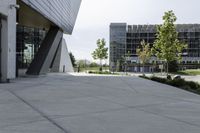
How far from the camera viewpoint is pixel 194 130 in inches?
271

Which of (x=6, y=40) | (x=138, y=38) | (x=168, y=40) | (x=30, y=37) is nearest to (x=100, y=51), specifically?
(x=30, y=37)

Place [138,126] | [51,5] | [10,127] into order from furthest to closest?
[51,5]
[138,126]
[10,127]

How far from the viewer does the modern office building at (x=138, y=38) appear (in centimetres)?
11514

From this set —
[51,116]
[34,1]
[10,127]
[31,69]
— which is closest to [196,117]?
[51,116]

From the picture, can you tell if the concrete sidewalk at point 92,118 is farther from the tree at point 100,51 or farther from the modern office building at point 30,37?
the tree at point 100,51

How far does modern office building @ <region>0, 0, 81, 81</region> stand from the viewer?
18734mm

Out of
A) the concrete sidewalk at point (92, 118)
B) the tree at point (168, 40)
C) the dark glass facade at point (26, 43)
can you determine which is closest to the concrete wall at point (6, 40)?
the concrete sidewalk at point (92, 118)

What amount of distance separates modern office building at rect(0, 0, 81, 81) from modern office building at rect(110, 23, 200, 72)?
6590 centimetres

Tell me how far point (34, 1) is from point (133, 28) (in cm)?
9801

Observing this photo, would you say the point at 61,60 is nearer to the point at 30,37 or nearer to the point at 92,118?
the point at 30,37

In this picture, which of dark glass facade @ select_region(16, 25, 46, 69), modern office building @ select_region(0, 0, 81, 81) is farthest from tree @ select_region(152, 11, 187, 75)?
dark glass facade @ select_region(16, 25, 46, 69)

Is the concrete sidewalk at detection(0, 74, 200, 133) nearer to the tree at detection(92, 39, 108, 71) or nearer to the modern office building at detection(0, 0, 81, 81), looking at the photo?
the modern office building at detection(0, 0, 81, 81)

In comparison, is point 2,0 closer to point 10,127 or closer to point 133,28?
point 10,127

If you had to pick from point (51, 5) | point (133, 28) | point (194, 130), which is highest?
point (133, 28)
